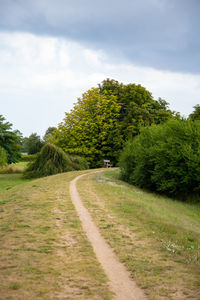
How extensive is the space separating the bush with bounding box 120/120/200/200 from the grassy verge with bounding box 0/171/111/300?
974 centimetres

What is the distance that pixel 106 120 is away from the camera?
124 feet

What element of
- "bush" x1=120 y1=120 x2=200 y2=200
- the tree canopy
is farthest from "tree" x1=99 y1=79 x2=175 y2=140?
"bush" x1=120 y1=120 x2=200 y2=200

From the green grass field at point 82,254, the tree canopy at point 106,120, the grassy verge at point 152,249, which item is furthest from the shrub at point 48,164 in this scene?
the green grass field at point 82,254

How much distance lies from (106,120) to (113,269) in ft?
109

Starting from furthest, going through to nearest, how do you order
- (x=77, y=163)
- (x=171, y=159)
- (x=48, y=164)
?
(x=77, y=163), (x=48, y=164), (x=171, y=159)

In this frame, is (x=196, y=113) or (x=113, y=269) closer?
(x=113, y=269)

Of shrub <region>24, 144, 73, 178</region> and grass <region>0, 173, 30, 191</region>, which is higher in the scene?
shrub <region>24, 144, 73, 178</region>

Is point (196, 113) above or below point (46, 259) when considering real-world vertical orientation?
above

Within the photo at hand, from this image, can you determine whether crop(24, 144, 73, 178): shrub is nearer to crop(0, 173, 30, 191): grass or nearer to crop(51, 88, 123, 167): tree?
crop(0, 173, 30, 191): grass

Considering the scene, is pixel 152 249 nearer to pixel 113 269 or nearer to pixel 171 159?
pixel 113 269

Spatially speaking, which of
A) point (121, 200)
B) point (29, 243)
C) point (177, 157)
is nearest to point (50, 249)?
point (29, 243)

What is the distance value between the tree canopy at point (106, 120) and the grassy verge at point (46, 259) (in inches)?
1068

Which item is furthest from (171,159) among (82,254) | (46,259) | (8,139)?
(8,139)

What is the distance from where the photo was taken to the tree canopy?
36.0m
